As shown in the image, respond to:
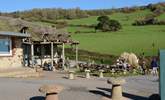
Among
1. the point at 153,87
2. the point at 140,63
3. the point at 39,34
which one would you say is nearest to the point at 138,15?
the point at 140,63

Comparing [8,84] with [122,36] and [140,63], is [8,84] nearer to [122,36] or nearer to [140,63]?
[140,63]

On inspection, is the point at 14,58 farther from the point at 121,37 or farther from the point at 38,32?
the point at 121,37

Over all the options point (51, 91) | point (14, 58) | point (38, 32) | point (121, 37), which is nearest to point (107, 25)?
point (121, 37)

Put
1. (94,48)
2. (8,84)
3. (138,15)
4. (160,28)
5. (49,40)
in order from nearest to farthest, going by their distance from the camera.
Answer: (8,84), (49,40), (94,48), (160,28), (138,15)

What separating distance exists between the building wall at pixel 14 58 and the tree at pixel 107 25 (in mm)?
46986

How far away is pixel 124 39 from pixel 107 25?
11.1 metres

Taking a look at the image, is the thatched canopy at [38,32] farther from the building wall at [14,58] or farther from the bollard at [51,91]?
the bollard at [51,91]

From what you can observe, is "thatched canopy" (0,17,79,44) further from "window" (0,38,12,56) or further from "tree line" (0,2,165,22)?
"tree line" (0,2,165,22)

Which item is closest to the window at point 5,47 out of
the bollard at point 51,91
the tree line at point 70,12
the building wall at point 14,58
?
the building wall at point 14,58

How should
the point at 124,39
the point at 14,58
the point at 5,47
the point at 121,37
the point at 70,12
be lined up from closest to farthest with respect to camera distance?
the point at 5,47 → the point at 14,58 → the point at 124,39 → the point at 121,37 → the point at 70,12

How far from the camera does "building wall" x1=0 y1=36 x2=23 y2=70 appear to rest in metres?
→ 32.7

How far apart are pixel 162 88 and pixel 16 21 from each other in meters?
22.9

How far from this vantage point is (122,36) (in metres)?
75.9

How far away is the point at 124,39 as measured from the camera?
72875 millimetres
